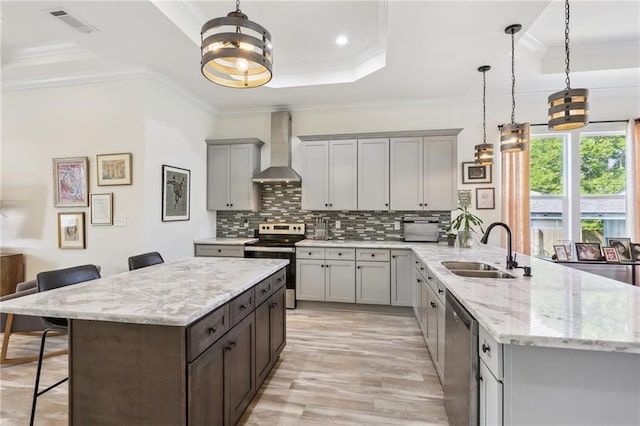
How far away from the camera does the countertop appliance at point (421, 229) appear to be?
4.38 meters

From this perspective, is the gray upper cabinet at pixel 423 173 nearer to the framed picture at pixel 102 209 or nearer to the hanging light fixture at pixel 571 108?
the hanging light fixture at pixel 571 108

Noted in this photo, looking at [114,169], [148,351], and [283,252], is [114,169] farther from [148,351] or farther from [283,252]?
[148,351]

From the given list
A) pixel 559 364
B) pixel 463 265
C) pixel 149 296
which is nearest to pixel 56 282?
pixel 149 296

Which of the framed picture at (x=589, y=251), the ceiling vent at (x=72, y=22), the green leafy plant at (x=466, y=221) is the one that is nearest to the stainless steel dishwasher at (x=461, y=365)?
the green leafy plant at (x=466, y=221)

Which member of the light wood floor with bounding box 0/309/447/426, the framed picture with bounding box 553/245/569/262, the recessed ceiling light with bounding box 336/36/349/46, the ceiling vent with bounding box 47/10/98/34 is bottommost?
the light wood floor with bounding box 0/309/447/426

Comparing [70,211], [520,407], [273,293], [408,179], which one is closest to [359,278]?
[408,179]

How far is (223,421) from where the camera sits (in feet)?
5.64

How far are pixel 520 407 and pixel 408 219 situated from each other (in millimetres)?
3402

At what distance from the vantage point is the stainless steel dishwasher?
4.69 ft

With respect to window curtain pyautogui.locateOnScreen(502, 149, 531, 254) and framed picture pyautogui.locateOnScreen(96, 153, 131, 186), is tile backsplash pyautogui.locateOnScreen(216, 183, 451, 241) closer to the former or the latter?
window curtain pyautogui.locateOnScreen(502, 149, 531, 254)

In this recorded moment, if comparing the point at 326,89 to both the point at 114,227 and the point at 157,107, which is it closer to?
the point at 157,107

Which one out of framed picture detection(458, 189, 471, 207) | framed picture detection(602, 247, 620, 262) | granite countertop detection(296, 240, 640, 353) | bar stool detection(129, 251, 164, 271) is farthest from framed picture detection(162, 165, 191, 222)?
framed picture detection(602, 247, 620, 262)

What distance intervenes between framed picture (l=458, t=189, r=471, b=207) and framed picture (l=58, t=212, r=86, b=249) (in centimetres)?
498

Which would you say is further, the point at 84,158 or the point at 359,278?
the point at 359,278
